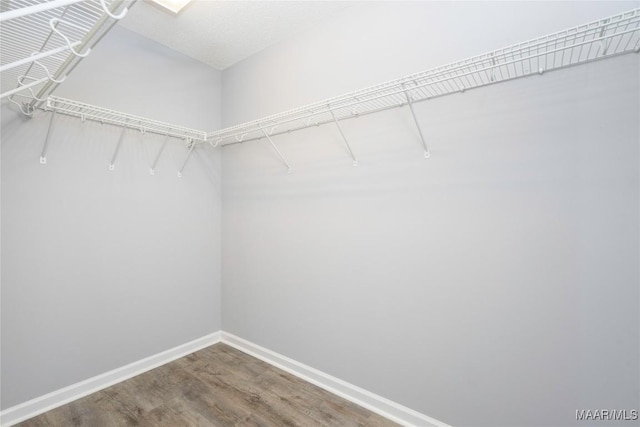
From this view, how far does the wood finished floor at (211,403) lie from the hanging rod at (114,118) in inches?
69.5

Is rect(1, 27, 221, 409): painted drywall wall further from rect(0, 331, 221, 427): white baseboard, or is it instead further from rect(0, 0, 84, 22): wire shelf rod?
rect(0, 0, 84, 22): wire shelf rod

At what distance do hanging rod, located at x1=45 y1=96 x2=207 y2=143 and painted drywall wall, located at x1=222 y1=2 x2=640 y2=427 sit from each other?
762mm

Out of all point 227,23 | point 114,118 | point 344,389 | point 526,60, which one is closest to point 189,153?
point 114,118

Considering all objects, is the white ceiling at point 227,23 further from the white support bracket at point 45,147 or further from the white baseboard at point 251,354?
the white baseboard at point 251,354

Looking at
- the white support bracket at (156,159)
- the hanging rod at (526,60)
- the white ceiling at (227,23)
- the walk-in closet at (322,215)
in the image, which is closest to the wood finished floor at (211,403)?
the walk-in closet at (322,215)

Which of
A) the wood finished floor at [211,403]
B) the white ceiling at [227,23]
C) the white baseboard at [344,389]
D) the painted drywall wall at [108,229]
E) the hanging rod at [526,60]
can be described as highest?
the white ceiling at [227,23]

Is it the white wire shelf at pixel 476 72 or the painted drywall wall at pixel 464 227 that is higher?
the white wire shelf at pixel 476 72

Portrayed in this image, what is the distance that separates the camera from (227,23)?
2.10m

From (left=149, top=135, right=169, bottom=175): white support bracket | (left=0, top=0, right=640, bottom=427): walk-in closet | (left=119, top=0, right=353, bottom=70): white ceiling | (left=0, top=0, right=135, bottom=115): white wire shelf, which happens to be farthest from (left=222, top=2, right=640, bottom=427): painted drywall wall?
(left=0, top=0, right=135, bottom=115): white wire shelf

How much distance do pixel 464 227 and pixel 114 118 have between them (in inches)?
91.7

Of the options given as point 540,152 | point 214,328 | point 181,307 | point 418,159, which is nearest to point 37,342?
point 181,307

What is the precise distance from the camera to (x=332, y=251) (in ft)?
6.61

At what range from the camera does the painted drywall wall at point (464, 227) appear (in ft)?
3.99

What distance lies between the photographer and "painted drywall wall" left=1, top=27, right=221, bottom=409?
1732 millimetres
